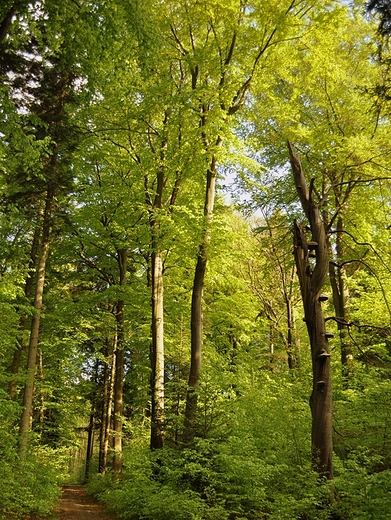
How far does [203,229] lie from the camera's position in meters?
11.9

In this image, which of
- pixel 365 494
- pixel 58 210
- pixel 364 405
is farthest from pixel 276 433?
pixel 58 210

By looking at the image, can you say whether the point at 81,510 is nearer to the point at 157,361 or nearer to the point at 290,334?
the point at 157,361

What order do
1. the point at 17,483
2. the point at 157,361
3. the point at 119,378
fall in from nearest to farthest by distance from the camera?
1. the point at 17,483
2. the point at 157,361
3. the point at 119,378

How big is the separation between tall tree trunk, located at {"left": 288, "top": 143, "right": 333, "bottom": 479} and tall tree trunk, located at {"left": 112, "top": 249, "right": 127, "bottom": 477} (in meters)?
10.1

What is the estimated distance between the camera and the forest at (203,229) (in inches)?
305

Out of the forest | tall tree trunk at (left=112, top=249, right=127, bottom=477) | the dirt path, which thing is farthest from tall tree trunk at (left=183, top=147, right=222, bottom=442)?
tall tree trunk at (left=112, top=249, right=127, bottom=477)

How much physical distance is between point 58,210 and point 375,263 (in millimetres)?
10819

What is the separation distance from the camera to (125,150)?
16.1 m

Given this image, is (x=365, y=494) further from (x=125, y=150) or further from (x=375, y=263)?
(x=125, y=150)

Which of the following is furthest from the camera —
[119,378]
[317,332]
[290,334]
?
[290,334]

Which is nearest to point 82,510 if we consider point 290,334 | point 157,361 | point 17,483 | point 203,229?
point 17,483

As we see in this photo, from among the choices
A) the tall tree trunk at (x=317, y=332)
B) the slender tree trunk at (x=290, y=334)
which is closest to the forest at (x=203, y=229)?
the tall tree trunk at (x=317, y=332)

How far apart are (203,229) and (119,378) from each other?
819 centimetres

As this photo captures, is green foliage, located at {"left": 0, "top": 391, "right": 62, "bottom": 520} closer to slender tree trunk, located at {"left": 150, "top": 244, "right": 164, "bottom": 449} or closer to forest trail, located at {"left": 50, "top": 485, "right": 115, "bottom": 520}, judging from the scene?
forest trail, located at {"left": 50, "top": 485, "right": 115, "bottom": 520}
